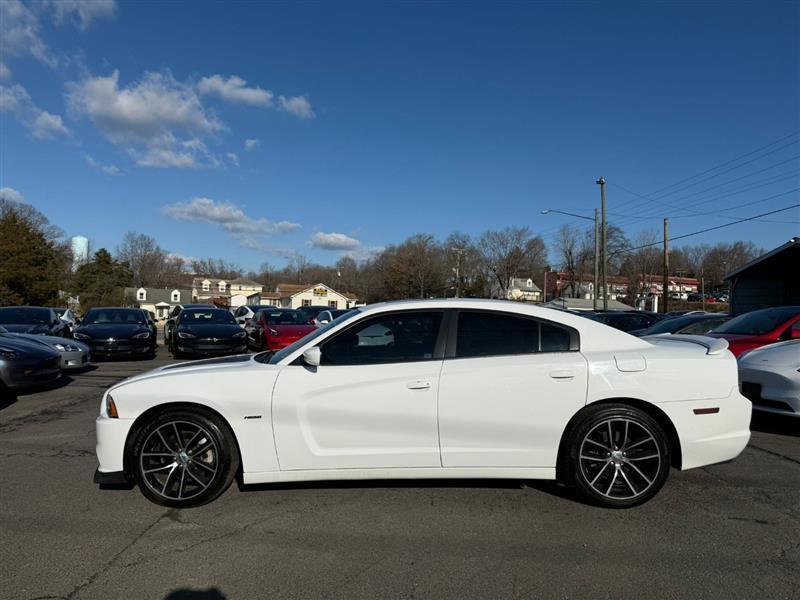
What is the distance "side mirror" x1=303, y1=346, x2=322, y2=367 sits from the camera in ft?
13.1

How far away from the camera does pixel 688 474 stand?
16.4ft

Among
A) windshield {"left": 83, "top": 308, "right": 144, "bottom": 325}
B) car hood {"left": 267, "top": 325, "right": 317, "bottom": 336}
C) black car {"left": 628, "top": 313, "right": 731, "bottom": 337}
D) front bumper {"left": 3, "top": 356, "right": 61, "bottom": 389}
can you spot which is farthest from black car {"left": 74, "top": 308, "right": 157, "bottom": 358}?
black car {"left": 628, "top": 313, "right": 731, "bottom": 337}

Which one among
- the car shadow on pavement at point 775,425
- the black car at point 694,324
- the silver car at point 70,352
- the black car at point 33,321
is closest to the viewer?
the car shadow on pavement at point 775,425

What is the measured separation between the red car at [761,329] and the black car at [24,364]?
10504 mm

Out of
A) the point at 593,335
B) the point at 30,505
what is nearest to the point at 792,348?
the point at 593,335

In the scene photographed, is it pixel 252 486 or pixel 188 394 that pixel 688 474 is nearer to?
pixel 252 486

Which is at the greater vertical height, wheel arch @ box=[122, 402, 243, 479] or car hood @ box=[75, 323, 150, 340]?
car hood @ box=[75, 323, 150, 340]

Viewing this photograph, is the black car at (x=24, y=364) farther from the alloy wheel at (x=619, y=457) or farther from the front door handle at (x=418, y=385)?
the alloy wheel at (x=619, y=457)

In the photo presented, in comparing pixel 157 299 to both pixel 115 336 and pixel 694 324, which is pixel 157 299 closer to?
pixel 115 336

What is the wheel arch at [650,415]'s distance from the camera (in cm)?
406

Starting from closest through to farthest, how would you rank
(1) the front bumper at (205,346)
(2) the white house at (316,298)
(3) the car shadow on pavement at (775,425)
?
1. (3) the car shadow on pavement at (775,425)
2. (1) the front bumper at (205,346)
3. (2) the white house at (316,298)

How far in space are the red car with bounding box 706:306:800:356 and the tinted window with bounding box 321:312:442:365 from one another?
6.00m

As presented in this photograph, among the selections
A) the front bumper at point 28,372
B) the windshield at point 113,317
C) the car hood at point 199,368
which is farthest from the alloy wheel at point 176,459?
the windshield at point 113,317

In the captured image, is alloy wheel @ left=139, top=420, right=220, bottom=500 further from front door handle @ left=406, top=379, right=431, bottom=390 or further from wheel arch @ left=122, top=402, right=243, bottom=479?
front door handle @ left=406, top=379, right=431, bottom=390
